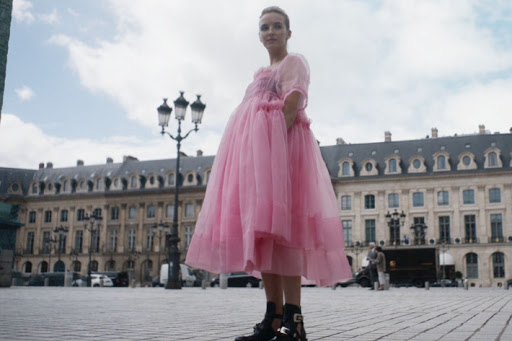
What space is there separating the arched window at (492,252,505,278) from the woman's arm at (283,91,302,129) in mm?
54758

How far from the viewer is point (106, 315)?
7.07 metres

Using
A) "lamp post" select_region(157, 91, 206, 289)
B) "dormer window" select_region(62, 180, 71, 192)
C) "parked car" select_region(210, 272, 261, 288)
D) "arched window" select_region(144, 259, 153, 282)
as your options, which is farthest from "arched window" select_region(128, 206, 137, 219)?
"lamp post" select_region(157, 91, 206, 289)

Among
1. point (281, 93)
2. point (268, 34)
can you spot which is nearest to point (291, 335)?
point (281, 93)

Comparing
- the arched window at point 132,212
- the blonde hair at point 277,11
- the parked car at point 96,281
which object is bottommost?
the parked car at point 96,281

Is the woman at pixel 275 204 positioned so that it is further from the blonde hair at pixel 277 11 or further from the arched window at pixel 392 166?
the arched window at pixel 392 166

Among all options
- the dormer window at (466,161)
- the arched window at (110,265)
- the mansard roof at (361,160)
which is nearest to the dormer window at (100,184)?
the mansard roof at (361,160)

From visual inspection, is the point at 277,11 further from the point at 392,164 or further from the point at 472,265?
the point at 392,164

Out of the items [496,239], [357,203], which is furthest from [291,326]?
[357,203]

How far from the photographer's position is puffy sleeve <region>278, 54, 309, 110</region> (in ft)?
14.7

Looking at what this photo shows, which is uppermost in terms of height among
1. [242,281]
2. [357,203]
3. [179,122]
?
[357,203]

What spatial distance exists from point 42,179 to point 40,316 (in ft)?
244

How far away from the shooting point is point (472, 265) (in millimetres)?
54844

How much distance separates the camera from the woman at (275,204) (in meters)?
4.01

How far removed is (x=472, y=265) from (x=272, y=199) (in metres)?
55.4
